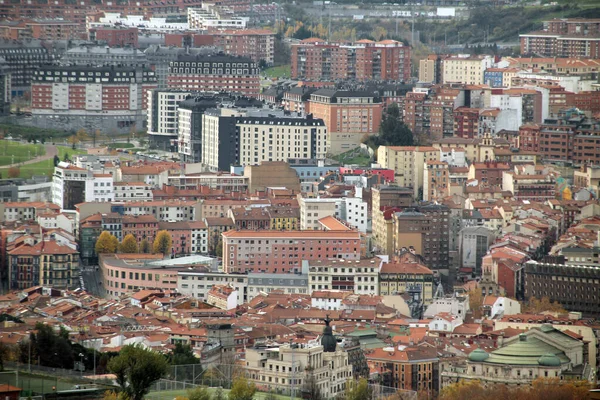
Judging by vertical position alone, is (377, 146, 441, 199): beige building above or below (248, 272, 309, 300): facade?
above

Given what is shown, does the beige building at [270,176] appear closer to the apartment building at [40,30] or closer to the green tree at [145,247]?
the green tree at [145,247]

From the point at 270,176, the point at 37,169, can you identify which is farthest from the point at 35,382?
the point at 37,169

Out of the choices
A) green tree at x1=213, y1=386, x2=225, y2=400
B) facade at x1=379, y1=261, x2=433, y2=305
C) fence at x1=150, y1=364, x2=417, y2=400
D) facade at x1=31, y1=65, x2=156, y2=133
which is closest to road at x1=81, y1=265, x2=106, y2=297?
facade at x1=379, y1=261, x2=433, y2=305

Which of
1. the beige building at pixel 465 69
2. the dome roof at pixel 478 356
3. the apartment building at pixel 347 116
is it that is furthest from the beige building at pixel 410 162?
the dome roof at pixel 478 356

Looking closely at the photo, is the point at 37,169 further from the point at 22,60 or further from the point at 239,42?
the point at 239,42

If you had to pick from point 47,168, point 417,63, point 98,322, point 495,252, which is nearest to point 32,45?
point 417,63

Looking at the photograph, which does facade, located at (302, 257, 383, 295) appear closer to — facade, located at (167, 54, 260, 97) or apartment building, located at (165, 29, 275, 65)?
facade, located at (167, 54, 260, 97)

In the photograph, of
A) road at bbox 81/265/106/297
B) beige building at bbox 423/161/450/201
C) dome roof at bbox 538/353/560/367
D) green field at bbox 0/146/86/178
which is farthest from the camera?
green field at bbox 0/146/86/178
